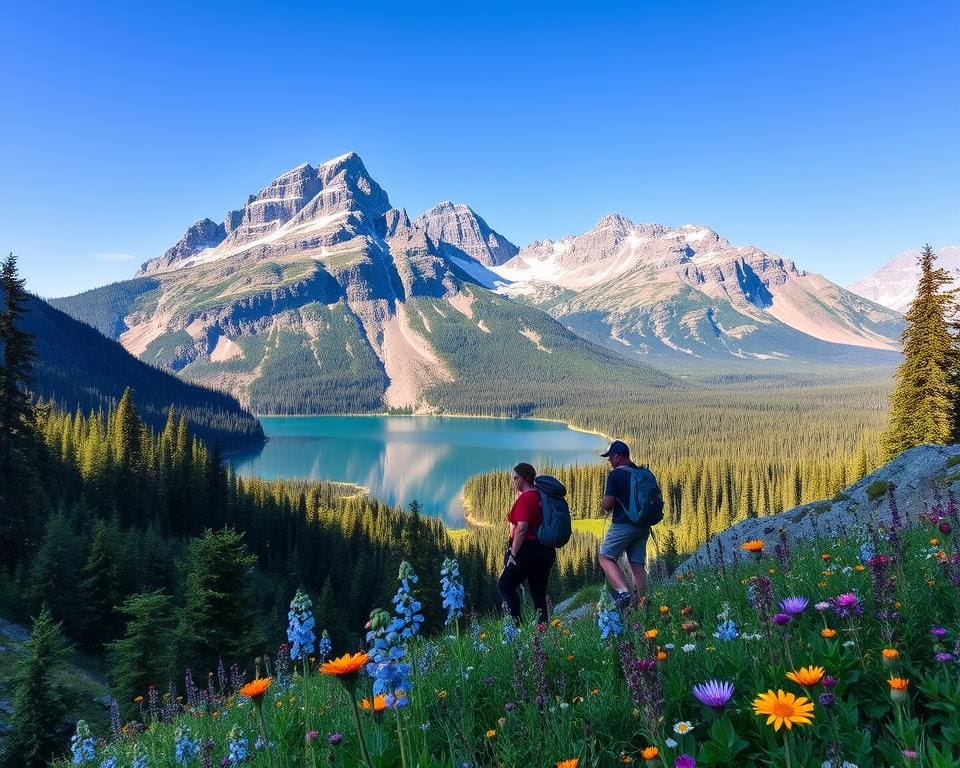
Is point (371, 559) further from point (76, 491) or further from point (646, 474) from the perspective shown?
point (646, 474)

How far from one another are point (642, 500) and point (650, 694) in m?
7.01

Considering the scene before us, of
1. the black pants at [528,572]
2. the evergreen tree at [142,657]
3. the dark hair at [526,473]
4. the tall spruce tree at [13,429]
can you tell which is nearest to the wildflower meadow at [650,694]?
the black pants at [528,572]

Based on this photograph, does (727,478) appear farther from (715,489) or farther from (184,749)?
(184,749)

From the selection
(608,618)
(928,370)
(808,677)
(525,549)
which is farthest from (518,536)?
(928,370)

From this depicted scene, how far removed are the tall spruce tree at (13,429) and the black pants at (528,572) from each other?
31653mm

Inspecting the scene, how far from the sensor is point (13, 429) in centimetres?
3112

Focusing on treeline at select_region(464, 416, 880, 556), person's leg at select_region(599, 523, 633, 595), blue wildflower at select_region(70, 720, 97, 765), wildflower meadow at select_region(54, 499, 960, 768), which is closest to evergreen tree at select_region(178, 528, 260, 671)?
person's leg at select_region(599, 523, 633, 595)

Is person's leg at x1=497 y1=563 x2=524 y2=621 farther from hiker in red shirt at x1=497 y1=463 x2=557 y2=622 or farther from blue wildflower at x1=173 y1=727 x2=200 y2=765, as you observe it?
blue wildflower at x1=173 y1=727 x2=200 y2=765

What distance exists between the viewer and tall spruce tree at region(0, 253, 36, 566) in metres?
30.3

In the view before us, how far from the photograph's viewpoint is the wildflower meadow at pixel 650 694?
2.73 metres

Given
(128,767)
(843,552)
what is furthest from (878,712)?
(128,767)

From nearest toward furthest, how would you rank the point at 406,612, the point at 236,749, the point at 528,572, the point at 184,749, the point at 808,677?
the point at 808,677 → the point at 406,612 → the point at 236,749 → the point at 184,749 → the point at 528,572

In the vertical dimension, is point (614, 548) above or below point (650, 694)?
below

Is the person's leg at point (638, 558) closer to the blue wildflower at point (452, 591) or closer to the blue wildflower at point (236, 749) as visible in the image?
the blue wildflower at point (452, 591)
